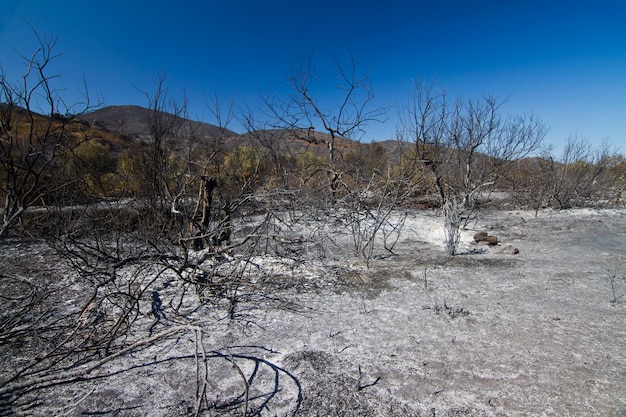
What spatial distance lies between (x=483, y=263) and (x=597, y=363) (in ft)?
9.39

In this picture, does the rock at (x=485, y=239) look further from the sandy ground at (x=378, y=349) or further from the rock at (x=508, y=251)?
the sandy ground at (x=378, y=349)

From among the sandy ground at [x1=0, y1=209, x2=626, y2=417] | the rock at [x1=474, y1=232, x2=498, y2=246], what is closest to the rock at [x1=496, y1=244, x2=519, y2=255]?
the rock at [x1=474, y1=232, x2=498, y2=246]

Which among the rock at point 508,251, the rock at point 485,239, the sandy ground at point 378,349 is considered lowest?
the sandy ground at point 378,349

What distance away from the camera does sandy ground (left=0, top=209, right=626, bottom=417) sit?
83.8 inches

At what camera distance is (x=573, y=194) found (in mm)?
12531

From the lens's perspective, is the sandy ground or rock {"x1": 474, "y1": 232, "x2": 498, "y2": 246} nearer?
the sandy ground

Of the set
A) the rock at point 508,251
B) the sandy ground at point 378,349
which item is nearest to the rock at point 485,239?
the rock at point 508,251

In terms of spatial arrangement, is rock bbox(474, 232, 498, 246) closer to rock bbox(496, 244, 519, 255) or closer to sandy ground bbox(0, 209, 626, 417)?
rock bbox(496, 244, 519, 255)

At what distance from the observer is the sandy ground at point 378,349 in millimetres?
2129

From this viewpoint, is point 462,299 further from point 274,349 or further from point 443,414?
point 274,349

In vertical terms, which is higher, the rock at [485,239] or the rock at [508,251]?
the rock at [485,239]

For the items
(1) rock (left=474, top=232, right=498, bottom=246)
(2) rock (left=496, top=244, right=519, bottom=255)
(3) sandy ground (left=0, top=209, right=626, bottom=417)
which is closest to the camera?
(3) sandy ground (left=0, top=209, right=626, bottom=417)

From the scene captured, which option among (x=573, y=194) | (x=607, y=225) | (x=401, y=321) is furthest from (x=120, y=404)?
(x=573, y=194)

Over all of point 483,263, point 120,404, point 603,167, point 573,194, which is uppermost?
point 603,167
